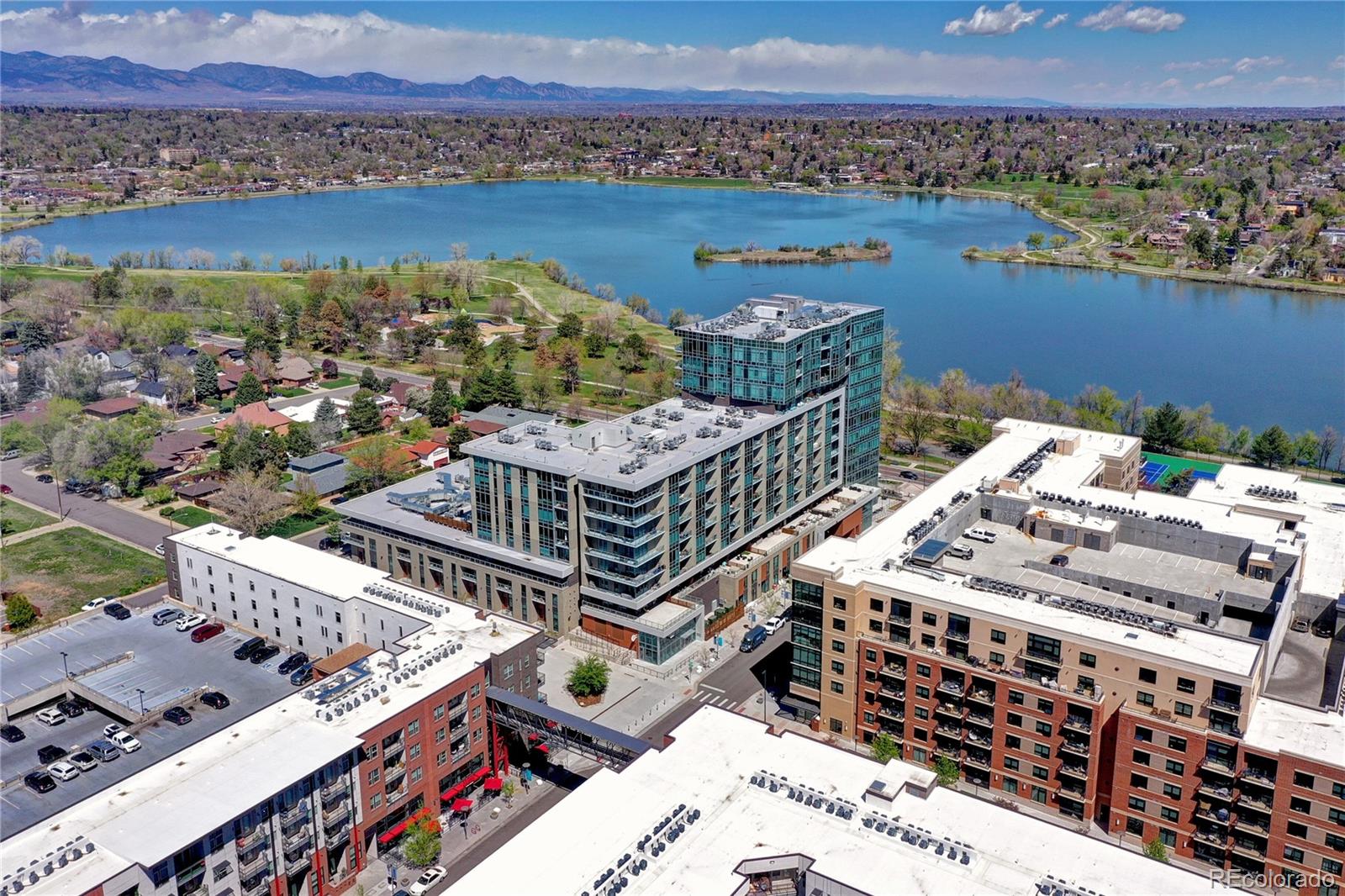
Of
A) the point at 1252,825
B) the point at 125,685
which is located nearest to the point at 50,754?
the point at 125,685

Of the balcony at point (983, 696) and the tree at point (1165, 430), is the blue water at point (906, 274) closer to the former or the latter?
the tree at point (1165, 430)

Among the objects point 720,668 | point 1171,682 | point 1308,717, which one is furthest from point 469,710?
point 1308,717

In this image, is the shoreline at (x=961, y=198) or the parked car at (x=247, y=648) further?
the shoreline at (x=961, y=198)

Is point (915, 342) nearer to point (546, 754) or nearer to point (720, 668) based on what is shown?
point (720, 668)

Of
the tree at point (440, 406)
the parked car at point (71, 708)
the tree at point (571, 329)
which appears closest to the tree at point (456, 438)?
the tree at point (440, 406)

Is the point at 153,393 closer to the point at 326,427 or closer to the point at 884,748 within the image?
the point at 326,427
